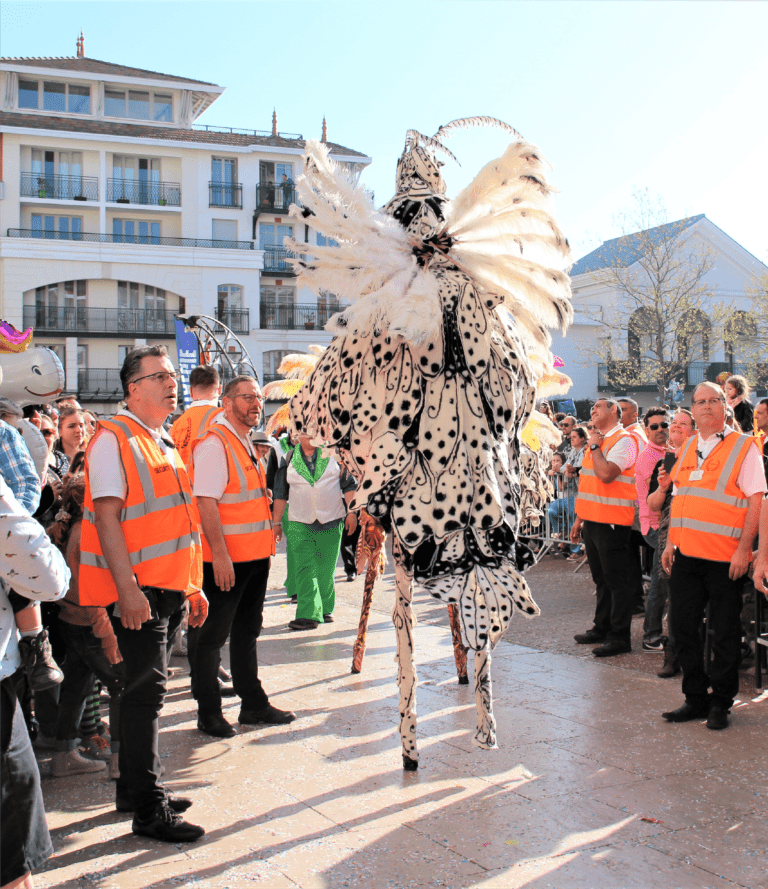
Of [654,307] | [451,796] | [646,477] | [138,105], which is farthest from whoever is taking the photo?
[138,105]

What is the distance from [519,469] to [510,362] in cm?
53

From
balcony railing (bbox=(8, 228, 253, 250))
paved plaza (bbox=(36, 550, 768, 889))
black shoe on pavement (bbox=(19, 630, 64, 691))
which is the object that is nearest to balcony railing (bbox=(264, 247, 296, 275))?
balcony railing (bbox=(8, 228, 253, 250))

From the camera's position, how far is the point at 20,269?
35719 mm

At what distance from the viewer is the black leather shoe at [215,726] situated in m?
4.73

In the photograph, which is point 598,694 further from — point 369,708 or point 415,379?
point 415,379

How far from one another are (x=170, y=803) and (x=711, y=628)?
132 inches

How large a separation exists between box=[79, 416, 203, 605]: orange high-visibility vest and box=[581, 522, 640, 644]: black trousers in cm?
412

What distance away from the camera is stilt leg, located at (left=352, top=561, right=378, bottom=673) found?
205 inches

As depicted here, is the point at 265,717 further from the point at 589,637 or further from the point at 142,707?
the point at 589,637

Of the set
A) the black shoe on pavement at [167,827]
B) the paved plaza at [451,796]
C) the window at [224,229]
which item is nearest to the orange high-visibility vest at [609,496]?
the paved plaza at [451,796]

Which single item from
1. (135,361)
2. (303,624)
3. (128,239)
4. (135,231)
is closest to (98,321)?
(128,239)

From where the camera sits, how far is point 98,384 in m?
36.8

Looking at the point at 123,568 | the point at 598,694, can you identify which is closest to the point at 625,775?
the point at 598,694

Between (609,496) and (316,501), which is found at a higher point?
(609,496)
